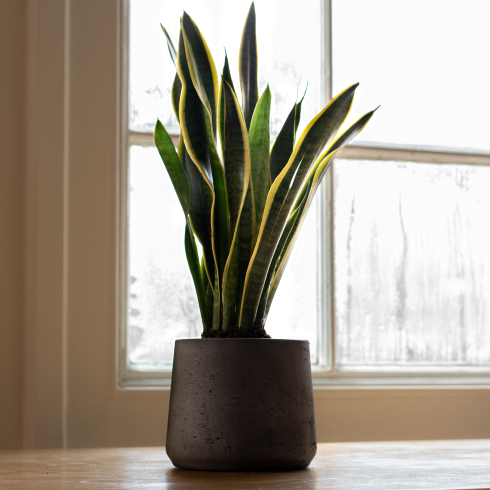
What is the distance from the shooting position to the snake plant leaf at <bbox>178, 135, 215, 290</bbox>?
0.75 m

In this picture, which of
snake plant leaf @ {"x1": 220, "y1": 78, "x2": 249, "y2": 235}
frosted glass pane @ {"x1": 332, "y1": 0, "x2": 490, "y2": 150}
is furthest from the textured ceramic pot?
frosted glass pane @ {"x1": 332, "y1": 0, "x2": 490, "y2": 150}

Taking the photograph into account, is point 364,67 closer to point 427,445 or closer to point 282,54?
point 282,54

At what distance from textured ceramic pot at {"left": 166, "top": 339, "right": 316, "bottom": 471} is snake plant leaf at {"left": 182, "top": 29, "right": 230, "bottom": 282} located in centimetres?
11

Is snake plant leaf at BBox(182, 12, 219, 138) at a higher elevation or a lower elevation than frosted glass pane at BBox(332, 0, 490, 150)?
lower

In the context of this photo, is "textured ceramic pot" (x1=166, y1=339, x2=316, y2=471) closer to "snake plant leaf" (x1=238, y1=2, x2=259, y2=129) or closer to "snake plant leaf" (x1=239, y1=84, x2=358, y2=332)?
"snake plant leaf" (x1=239, y1=84, x2=358, y2=332)

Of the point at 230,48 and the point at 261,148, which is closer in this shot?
the point at 261,148

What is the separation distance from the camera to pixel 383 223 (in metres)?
1.23

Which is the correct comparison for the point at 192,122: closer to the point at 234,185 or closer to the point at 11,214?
the point at 234,185

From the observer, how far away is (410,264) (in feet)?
4.05

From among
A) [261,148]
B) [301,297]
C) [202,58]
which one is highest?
[202,58]

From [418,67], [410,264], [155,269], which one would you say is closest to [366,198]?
[410,264]

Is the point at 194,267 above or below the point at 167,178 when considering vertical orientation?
below

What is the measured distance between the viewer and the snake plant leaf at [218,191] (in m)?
0.74

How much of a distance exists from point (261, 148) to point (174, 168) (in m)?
0.12
